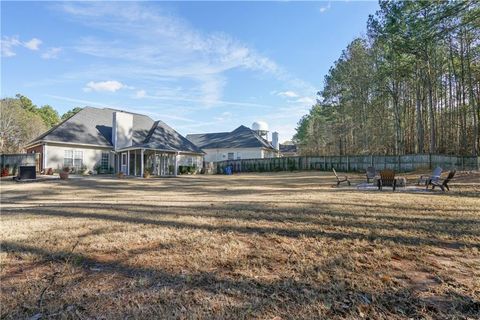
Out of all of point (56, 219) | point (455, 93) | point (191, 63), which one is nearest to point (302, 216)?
point (56, 219)

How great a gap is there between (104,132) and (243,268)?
27.8 meters

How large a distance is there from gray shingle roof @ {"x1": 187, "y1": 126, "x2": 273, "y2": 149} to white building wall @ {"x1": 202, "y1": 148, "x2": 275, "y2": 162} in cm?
48

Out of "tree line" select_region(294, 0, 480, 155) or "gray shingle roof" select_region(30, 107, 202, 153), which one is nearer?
"tree line" select_region(294, 0, 480, 155)

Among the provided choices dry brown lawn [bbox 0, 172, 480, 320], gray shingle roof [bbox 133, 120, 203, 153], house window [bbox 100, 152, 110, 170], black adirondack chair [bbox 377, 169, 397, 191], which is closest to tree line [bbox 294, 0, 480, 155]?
black adirondack chair [bbox 377, 169, 397, 191]

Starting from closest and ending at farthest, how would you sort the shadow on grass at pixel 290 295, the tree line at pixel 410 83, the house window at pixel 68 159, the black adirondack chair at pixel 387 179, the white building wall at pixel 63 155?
the shadow on grass at pixel 290 295
the black adirondack chair at pixel 387 179
the tree line at pixel 410 83
the white building wall at pixel 63 155
the house window at pixel 68 159

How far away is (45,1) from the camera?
11156mm

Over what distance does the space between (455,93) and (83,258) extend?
A: 32.8 meters

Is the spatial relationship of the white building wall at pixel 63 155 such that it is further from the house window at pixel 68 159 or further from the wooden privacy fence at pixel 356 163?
the wooden privacy fence at pixel 356 163

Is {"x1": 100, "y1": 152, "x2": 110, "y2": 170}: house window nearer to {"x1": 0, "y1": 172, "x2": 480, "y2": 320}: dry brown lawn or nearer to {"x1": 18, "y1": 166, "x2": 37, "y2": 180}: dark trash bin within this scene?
{"x1": 18, "y1": 166, "x2": 37, "y2": 180}: dark trash bin

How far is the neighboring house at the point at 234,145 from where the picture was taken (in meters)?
39.1

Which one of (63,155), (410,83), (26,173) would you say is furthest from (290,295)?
(410,83)

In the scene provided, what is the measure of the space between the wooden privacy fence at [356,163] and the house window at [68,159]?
1535 centimetres

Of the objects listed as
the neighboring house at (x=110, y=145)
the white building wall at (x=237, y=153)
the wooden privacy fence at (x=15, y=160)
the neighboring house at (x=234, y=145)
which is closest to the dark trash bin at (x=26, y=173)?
the wooden privacy fence at (x=15, y=160)

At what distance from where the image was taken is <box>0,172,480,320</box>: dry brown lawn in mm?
2244
